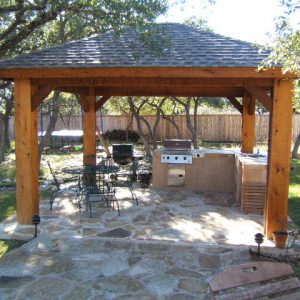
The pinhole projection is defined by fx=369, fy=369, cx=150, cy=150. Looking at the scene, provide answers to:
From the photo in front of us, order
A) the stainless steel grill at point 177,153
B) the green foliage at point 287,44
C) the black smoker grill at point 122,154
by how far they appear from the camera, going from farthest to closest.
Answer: the black smoker grill at point 122,154 → the stainless steel grill at point 177,153 → the green foliage at point 287,44

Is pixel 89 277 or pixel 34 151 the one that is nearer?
pixel 89 277

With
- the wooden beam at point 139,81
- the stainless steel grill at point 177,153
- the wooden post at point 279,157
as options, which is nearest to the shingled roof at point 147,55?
the wooden beam at point 139,81

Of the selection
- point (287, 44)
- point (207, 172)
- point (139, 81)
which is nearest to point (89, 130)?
point (207, 172)

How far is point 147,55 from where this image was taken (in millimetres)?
5766

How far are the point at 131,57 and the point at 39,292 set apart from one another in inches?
142

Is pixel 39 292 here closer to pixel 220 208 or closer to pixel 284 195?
pixel 284 195

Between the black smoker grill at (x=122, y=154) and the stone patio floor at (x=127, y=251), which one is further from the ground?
the black smoker grill at (x=122, y=154)

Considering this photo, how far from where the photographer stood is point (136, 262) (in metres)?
4.61

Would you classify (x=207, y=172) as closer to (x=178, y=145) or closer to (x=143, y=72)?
(x=178, y=145)

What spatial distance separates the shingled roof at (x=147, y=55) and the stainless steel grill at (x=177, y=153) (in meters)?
2.64

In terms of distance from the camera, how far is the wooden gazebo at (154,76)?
534 centimetres

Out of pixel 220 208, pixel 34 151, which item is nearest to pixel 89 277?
pixel 34 151

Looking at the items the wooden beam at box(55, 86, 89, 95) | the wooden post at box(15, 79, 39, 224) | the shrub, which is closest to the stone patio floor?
the wooden post at box(15, 79, 39, 224)

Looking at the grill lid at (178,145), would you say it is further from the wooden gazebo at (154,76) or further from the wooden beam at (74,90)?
the wooden gazebo at (154,76)
